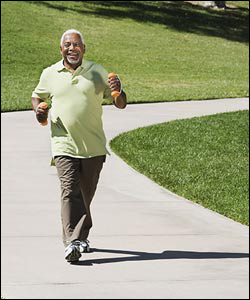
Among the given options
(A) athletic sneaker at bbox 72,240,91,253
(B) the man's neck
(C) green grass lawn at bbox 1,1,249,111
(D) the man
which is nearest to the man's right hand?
(D) the man

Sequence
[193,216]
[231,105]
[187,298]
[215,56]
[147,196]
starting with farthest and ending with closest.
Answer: [215,56], [231,105], [147,196], [193,216], [187,298]

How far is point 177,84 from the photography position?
26.9 m

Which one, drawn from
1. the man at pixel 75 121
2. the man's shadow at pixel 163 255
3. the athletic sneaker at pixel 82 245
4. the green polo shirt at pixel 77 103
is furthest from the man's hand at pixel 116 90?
the man's shadow at pixel 163 255

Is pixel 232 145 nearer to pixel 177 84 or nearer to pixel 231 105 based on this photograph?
pixel 231 105

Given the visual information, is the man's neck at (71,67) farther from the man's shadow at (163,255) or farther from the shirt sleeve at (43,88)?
the man's shadow at (163,255)

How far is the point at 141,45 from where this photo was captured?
115 ft

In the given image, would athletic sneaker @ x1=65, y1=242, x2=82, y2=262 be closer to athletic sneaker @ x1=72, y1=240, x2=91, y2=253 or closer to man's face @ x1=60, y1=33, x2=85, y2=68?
athletic sneaker @ x1=72, y1=240, x2=91, y2=253

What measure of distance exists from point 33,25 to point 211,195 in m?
25.1

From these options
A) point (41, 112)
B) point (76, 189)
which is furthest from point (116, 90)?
point (76, 189)

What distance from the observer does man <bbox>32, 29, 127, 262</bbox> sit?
692 centimetres

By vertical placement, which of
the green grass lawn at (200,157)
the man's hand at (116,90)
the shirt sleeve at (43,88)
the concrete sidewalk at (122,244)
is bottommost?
the green grass lawn at (200,157)

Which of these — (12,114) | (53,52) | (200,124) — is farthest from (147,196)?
(53,52)

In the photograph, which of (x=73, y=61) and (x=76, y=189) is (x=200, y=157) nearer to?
(x=76, y=189)

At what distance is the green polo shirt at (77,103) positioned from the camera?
6.93m
